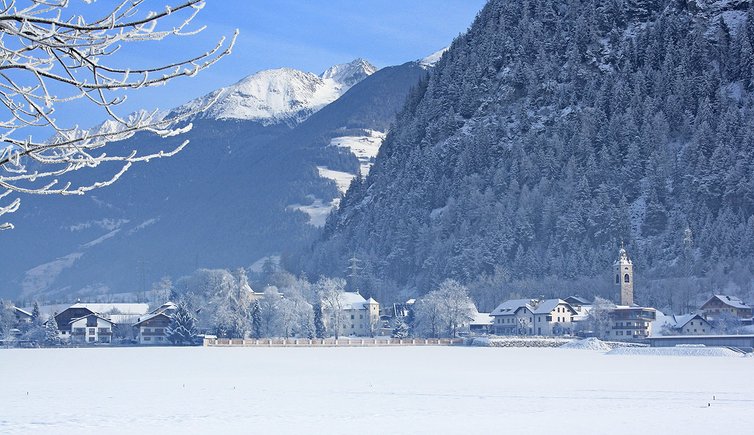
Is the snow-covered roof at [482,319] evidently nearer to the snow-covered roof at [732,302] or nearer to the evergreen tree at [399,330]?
the evergreen tree at [399,330]

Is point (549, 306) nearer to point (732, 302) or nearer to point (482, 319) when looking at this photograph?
point (482, 319)

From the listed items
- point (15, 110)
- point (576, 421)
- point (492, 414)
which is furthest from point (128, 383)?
point (15, 110)

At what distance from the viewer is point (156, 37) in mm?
7164

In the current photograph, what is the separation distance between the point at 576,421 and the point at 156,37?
25089mm

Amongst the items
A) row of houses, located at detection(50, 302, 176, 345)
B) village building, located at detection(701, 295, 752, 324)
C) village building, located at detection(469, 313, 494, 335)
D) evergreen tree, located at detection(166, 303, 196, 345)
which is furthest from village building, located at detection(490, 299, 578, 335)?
row of houses, located at detection(50, 302, 176, 345)

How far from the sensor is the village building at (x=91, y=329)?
155 m

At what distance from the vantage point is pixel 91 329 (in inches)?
6181

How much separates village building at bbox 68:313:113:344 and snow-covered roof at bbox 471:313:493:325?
53.7m

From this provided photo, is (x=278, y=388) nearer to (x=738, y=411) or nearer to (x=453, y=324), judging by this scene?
(x=738, y=411)

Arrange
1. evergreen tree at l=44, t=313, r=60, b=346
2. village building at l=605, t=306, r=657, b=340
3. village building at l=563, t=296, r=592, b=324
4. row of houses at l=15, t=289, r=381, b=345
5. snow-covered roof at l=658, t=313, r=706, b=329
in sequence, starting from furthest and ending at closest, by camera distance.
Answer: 1. village building at l=563, t=296, r=592, b=324
2. village building at l=605, t=306, r=657, b=340
3. row of houses at l=15, t=289, r=381, b=345
4. snow-covered roof at l=658, t=313, r=706, b=329
5. evergreen tree at l=44, t=313, r=60, b=346

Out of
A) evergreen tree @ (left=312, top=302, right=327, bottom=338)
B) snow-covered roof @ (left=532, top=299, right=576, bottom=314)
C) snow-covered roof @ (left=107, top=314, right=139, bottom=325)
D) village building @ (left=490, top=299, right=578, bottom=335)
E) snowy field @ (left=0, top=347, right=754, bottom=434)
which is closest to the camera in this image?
snowy field @ (left=0, top=347, right=754, bottom=434)

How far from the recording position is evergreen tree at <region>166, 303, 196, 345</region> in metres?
Answer: 136

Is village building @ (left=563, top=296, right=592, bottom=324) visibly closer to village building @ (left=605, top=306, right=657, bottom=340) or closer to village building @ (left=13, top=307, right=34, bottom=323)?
village building @ (left=605, top=306, right=657, bottom=340)

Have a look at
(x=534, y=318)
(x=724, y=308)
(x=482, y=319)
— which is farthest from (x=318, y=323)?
(x=724, y=308)
